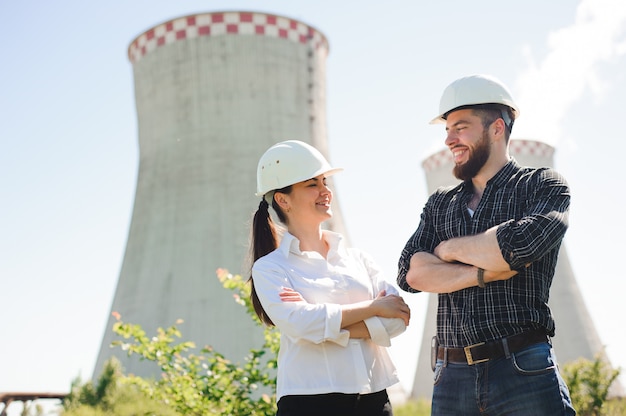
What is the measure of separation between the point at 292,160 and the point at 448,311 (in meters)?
0.71

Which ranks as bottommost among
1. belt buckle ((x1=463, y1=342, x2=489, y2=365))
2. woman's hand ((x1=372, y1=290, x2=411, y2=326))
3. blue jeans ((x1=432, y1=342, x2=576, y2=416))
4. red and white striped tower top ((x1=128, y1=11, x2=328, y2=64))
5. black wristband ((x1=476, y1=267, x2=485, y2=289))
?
blue jeans ((x1=432, y1=342, x2=576, y2=416))

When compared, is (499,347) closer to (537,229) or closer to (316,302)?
(537,229)

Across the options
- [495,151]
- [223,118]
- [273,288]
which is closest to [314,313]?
[273,288]

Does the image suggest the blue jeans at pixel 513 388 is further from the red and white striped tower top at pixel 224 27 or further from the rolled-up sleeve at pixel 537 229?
the red and white striped tower top at pixel 224 27

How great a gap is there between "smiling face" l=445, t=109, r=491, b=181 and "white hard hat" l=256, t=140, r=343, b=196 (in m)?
0.44

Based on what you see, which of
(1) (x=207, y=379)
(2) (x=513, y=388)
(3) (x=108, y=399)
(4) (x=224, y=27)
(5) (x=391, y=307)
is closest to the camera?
(2) (x=513, y=388)

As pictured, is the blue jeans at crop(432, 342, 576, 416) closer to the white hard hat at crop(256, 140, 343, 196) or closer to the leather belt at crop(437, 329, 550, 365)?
the leather belt at crop(437, 329, 550, 365)

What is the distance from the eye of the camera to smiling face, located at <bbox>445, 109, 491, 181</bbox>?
268 centimetres

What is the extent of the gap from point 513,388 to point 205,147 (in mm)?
Answer: 8856

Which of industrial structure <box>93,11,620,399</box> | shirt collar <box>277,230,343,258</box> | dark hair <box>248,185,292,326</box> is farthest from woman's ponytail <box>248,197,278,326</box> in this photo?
industrial structure <box>93,11,620,399</box>

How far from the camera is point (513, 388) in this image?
2389mm

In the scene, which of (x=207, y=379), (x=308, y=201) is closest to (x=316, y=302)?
(x=308, y=201)

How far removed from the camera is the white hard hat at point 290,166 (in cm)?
278

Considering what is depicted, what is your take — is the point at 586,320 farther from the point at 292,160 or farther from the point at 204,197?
the point at 292,160
